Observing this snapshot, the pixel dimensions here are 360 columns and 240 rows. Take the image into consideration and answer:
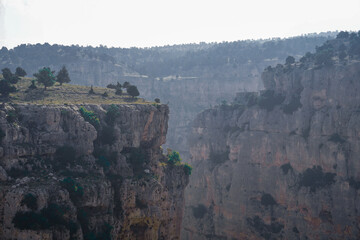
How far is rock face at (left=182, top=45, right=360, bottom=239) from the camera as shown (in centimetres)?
8075

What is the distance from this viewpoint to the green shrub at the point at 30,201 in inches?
1499

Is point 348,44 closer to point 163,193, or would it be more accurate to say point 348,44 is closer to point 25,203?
point 163,193

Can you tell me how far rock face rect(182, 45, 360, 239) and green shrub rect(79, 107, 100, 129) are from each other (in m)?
48.3

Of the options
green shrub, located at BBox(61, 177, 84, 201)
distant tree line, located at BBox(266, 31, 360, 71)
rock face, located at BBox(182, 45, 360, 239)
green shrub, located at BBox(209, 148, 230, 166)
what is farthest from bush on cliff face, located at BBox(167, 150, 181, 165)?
distant tree line, located at BBox(266, 31, 360, 71)

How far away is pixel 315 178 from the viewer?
84.2 metres

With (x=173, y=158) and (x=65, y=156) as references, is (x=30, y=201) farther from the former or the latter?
(x=173, y=158)

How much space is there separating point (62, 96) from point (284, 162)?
50.4 meters

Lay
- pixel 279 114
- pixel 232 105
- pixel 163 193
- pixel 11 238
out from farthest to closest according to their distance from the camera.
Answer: pixel 232 105 → pixel 279 114 → pixel 163 193 → pixel 11 238

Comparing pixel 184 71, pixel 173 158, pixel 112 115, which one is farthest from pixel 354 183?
pixel 184 71

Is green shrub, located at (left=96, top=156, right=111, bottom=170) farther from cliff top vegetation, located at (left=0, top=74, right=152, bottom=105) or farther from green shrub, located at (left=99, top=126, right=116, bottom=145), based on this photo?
cliff top vegetation, located at (left=0, top=74, right=152, bottom=105)

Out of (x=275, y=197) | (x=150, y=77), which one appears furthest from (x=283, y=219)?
(x=150, y=77)

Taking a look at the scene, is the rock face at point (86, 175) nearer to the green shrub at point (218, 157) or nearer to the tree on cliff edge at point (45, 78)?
the tree on cliff edge at point (45, 78)

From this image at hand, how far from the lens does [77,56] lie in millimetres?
166125

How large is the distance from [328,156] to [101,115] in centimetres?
4866
